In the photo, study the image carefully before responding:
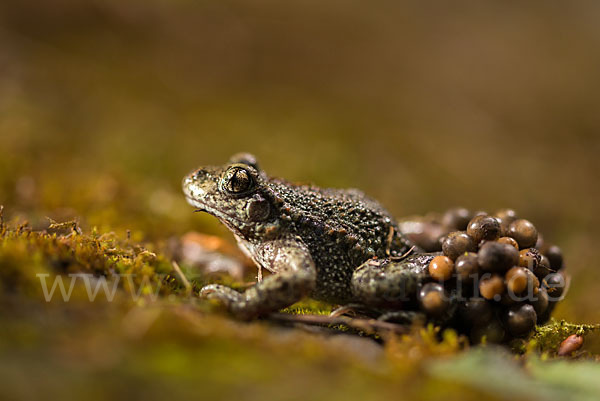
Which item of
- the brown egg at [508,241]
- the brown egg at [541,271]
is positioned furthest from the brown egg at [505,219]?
the brown egg at [541,271]

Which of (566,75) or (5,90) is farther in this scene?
(566,75)

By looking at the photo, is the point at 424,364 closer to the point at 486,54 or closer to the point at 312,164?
the point at 312,164

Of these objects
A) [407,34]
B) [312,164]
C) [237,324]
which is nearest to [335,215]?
[237,324]

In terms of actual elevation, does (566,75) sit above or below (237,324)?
above

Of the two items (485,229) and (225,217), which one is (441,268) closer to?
(485,229)

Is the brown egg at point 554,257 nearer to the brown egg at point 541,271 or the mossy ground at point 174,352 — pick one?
the brown egg at point 541,271

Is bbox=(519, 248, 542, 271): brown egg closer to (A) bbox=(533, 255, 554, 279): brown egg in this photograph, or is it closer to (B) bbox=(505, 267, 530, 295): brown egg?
(A) bbox=(533, 255, 554, 279): brown egg

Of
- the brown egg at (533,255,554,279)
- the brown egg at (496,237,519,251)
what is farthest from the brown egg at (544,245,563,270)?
the brown egg at (496,237,519,251)
